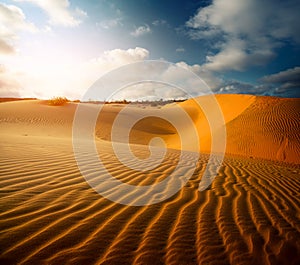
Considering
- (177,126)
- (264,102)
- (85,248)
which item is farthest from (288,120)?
(85,248)

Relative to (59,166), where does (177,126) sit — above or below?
above

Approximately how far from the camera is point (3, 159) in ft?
15.1

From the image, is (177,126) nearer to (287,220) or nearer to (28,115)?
(28,115)

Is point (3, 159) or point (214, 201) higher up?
point (3, 159)

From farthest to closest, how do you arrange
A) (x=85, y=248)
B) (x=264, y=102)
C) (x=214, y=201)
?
1. (x=264, y=102)
2. (x=214, y=201)
3. (x=85, y=248)

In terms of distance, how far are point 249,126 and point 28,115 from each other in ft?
55.8

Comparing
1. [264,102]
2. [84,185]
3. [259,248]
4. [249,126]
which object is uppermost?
[264,102]

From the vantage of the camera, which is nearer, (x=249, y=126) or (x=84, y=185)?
(x=84, y=185)

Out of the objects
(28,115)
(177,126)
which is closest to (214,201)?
(28,115)

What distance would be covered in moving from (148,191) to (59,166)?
2.30 metres

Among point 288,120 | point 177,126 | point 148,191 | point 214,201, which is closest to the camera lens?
point 214,201

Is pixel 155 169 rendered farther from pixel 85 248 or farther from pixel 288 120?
pixel 288 120

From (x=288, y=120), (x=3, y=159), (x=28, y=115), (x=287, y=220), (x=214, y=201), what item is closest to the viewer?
(x=287, y=220)

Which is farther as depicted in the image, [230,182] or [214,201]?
[230,182]
